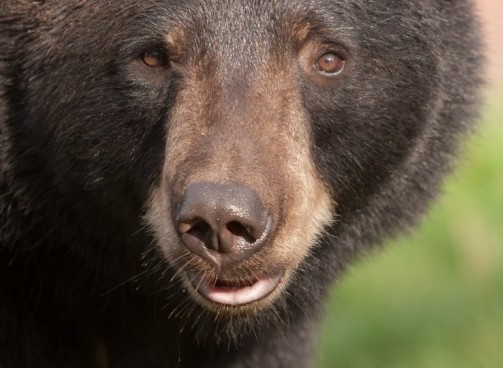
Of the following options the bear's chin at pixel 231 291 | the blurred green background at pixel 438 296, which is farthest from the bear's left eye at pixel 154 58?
the blurred green background at pixel 438 296

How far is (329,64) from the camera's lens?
531 centimetres

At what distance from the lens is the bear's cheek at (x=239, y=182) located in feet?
15.6

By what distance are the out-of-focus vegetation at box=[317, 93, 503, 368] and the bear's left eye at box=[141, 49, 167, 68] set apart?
2.43 meters

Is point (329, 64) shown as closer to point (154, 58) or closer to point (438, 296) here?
point (154, 58)

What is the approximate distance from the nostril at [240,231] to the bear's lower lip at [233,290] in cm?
26

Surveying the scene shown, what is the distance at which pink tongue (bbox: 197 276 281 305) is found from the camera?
5.01 metres

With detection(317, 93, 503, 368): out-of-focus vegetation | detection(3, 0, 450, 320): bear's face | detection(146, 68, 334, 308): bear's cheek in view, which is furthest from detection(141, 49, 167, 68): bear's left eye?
detection(317, 93, 503, 368): out-of-focus vegetation

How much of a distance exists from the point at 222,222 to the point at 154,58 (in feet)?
3.09

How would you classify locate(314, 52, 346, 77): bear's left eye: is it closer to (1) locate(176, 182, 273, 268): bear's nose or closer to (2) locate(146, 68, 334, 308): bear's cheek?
(2) locate(146, 68, 334, 308): bear's cheek

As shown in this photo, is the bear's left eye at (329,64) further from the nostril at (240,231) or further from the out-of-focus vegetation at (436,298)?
the out-of-focus vegetation at (436,298)

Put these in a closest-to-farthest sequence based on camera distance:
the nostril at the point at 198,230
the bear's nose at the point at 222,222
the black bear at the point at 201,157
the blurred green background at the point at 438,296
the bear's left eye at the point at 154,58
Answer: the bear's nose at the point at 222,222 < the nostril at the point at 198,230 < the black bear at the point at 201,157 < the bear's left eye at the point at 154,58 < the blurred green background at the point at 438,296

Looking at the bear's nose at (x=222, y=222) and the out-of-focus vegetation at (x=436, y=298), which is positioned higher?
the bear's nose at (x=222, y=222)

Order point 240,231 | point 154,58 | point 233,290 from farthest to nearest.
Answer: point 154,58 → point 233,290 → point 240,231

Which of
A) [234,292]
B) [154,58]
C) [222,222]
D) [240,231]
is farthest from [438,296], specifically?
[222,222]
